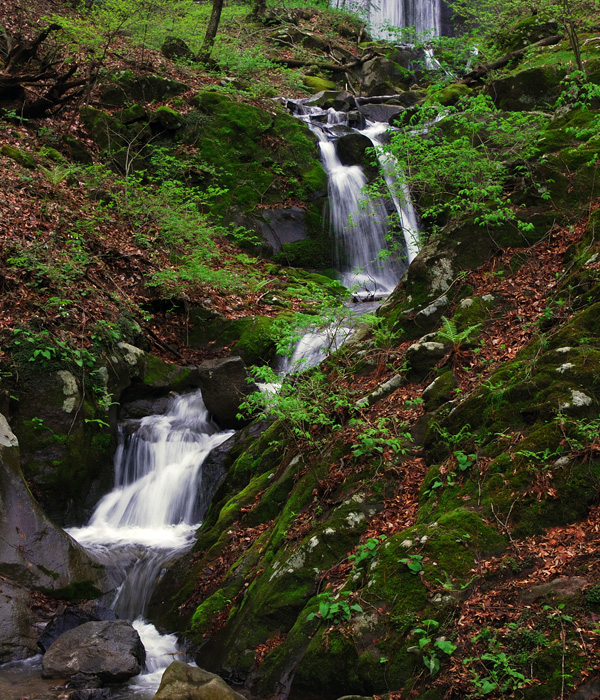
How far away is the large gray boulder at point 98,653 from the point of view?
194 inches

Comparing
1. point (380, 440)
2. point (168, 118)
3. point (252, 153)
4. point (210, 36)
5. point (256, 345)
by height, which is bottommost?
point (256, 345)

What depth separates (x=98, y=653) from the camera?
200 inches

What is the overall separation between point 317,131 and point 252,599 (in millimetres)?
15291

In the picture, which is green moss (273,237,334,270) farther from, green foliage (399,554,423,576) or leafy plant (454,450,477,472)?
green foliage (399,554,423,576)

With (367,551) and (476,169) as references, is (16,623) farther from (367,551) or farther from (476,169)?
(476,169)

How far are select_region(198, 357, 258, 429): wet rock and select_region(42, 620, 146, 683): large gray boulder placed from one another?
13.2ft

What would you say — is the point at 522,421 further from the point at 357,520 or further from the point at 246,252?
the point at 246,252

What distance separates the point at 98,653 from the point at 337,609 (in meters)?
2.69

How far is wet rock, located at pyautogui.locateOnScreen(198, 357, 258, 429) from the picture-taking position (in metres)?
8.95

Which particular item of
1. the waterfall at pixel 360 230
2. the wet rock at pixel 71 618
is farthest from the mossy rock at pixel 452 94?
the wet rock at pixel 71 618

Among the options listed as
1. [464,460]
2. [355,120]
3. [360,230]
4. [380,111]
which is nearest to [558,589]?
[464,460]

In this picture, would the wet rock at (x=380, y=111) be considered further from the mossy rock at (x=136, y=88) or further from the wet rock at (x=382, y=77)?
the mossy rock at (x=136, y=88)

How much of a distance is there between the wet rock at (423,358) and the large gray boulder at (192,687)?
338cm

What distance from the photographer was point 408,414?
5309 millimetres
